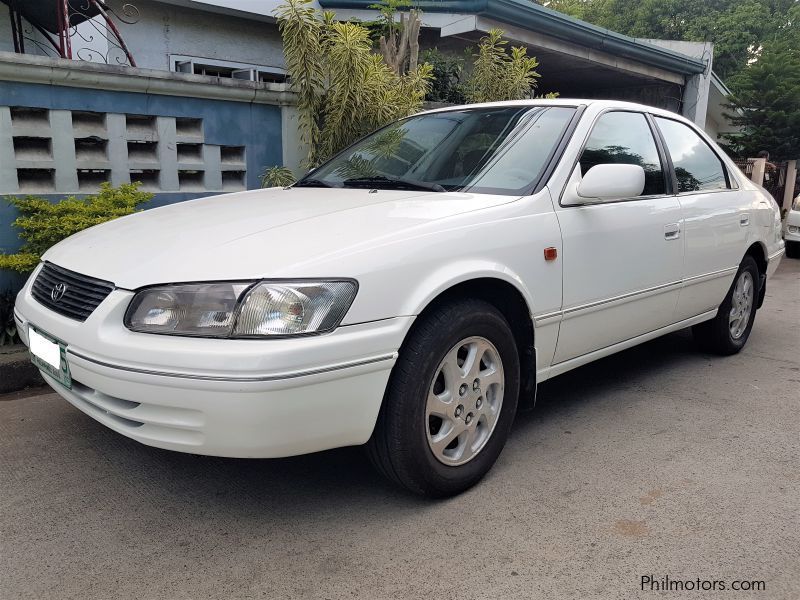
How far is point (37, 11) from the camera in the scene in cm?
642

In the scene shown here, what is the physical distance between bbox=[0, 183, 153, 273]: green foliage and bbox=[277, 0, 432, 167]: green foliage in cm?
174

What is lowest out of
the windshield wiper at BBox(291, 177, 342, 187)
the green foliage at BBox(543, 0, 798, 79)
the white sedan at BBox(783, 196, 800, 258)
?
the white sedan at BBox(783, 196, 800, 258)

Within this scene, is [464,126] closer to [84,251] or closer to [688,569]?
[84,251]

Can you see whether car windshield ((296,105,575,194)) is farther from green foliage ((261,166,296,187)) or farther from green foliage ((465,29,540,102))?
green foliage ((465,29,540,102))

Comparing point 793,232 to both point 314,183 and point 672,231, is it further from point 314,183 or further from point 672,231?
point 314,183

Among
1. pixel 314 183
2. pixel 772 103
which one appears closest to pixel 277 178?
pixel 314 183

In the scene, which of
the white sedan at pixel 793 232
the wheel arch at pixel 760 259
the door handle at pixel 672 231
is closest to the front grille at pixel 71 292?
the door handle at pixel 672 231

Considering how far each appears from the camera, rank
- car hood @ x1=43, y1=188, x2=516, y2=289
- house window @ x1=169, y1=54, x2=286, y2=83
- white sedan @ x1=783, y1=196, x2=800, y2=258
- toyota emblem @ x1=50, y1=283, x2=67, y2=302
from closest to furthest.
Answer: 1. car hood @ x1=43, y1=188, x2=516, y2=289
2. toyota emblem @ x1=50, y1=283, x2=67, y2=302
3. house window @ x1=169, y1=54, x2=286, y2=83
4. white sedan @ x1=783, y1=196, x2=800, y2=258

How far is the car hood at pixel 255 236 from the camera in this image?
91.6 inches

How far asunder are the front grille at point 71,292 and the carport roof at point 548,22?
548cm

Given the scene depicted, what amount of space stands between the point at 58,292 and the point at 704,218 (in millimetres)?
3417

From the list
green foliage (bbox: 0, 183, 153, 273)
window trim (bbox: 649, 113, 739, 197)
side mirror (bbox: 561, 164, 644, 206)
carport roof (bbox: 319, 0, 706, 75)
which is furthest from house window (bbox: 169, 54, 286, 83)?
side mirror (bbox: 561, 164, 644, 206)

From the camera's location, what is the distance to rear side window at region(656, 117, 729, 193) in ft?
13.5

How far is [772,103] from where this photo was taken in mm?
14898
